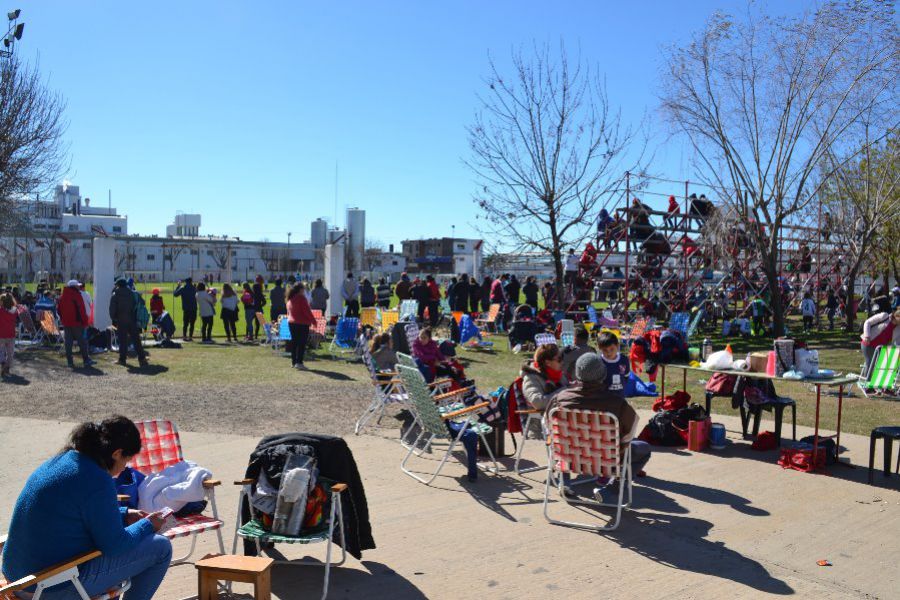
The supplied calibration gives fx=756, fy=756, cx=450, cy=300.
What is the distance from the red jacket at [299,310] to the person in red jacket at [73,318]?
3.83 m

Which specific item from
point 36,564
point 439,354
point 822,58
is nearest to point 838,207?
point 822,58

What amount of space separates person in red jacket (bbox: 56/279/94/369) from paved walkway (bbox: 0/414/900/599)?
22.3 feet

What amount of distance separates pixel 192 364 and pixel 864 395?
1170 cm

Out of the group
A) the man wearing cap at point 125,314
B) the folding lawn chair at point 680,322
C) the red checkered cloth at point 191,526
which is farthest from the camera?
the folding lawn chair at point 680,322

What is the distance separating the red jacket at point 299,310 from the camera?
46.1 ft

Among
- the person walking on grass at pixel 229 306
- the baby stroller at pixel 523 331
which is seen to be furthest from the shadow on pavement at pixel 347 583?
the person walking on grass at pixel 229 306

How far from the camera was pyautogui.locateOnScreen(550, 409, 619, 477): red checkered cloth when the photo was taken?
5.45 metres

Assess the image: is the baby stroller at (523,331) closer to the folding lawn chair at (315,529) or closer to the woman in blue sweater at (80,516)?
the folding lawn chair at (315,529)

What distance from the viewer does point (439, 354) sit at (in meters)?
9.82

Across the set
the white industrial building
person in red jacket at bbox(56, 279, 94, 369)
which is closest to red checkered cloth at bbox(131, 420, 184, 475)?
person in red jacket at bbox(56, 279, 94, 369)

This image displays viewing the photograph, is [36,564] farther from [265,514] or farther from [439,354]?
[439,354]

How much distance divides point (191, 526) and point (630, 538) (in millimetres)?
3003

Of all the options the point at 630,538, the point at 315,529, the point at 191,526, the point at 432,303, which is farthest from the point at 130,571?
the point at 432,303

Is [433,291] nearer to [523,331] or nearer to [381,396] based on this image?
[523,331]
